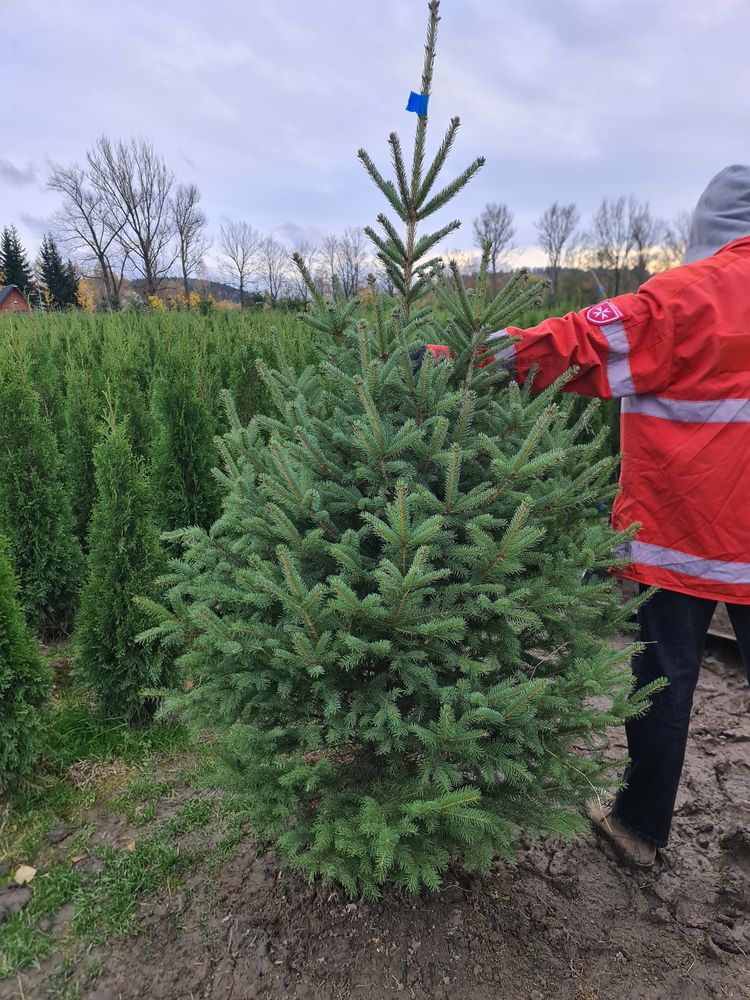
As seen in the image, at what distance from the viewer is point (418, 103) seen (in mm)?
1845

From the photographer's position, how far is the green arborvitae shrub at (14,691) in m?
2.76

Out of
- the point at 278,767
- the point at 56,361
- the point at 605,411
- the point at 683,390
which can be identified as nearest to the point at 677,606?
the point at 683,390

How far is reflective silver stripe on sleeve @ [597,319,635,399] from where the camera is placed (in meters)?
2.02

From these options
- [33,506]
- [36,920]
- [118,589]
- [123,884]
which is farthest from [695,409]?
[33,506]

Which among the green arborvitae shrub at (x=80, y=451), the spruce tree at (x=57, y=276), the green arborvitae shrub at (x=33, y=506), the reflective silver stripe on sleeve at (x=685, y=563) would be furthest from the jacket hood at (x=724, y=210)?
the spruce tree at (x=57, y=276)

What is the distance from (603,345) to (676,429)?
1.45ft

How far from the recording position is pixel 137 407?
534 cm

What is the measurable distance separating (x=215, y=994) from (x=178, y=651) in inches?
82.9

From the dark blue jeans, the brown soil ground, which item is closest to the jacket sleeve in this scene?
the dark blue jeans

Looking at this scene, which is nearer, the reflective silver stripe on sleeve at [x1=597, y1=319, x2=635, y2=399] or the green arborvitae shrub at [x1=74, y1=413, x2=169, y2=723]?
the reflective silver stripe on sleeve at [x1=597, y1=319, x2=635, y2=399]

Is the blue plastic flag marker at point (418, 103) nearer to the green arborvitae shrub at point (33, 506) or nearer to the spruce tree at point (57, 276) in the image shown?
the green arborvitae shrub at point (33, 506)

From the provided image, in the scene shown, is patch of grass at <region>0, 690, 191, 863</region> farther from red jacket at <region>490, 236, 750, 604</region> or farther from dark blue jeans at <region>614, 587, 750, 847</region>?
red jacket at <region>490, 236, 750, 604</region>

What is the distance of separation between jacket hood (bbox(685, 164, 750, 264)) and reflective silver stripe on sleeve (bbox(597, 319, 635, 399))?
62cm

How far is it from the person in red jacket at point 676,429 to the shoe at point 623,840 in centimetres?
3
